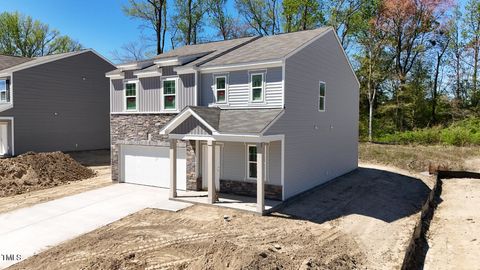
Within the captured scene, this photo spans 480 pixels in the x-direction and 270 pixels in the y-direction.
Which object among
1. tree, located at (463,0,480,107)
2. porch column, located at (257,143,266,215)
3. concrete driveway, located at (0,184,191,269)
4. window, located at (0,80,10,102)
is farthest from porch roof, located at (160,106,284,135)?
tree, located at (463,0,480,107)

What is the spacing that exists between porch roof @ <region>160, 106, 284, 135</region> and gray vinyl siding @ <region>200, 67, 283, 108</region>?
1.14ft

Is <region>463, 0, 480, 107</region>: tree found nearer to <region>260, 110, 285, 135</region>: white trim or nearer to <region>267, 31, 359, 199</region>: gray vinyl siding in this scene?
<region>267, 31, 359, 199</region>: gray vinyl siding

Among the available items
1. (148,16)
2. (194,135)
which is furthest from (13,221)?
(148,16)

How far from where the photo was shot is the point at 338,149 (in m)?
Answer: 18.9

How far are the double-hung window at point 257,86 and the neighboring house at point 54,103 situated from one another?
1869cm

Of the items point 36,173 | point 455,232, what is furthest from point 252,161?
point 36,173

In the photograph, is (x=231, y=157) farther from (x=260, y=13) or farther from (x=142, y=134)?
(x=260, y=13)

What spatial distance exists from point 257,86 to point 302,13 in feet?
79.1

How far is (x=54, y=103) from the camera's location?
26.3 metres

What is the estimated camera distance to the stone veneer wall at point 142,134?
1517cm

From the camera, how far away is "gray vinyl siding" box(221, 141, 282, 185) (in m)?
13.5

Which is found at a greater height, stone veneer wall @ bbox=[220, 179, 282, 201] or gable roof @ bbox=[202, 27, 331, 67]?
gable roof @ bbox=[202, 27, 331, 67]

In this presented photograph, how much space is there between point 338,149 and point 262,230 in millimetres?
9997

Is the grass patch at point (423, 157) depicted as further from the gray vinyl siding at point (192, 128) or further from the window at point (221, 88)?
the gray vinyl siding at point (192, 128)
